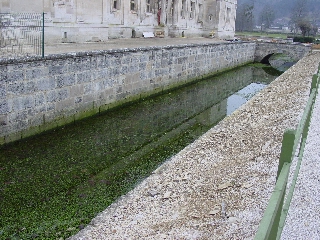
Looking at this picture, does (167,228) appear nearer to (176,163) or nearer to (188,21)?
(176,163)

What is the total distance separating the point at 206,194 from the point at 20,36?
867cm

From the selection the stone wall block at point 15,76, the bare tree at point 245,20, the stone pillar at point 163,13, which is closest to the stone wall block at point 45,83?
the stone wall block at point 15,76

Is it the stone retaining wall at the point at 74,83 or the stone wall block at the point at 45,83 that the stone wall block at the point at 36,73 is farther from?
the stone wall block at the point at 45,83

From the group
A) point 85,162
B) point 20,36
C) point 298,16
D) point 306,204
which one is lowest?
point 85,162

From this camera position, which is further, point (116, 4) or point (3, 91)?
point (116, 4)

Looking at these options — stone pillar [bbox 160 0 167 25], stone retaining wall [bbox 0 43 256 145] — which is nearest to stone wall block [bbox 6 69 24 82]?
stone retaining wall [bbox 0 43 256 145]

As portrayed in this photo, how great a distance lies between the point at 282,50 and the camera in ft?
92.2

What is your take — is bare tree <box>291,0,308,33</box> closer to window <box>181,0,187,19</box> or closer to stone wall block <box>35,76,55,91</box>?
window <box>181,0,187,19</box>

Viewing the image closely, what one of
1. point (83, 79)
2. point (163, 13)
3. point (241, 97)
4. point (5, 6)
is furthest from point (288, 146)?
point (163, 13)

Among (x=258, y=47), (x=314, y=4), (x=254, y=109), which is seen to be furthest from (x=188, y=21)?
(x=314, y=4)

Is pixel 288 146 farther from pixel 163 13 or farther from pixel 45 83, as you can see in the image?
pixel 163 13

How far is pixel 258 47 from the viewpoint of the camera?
29.1 metres

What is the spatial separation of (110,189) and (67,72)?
161 inches

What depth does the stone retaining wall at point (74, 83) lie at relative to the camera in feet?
26.8
